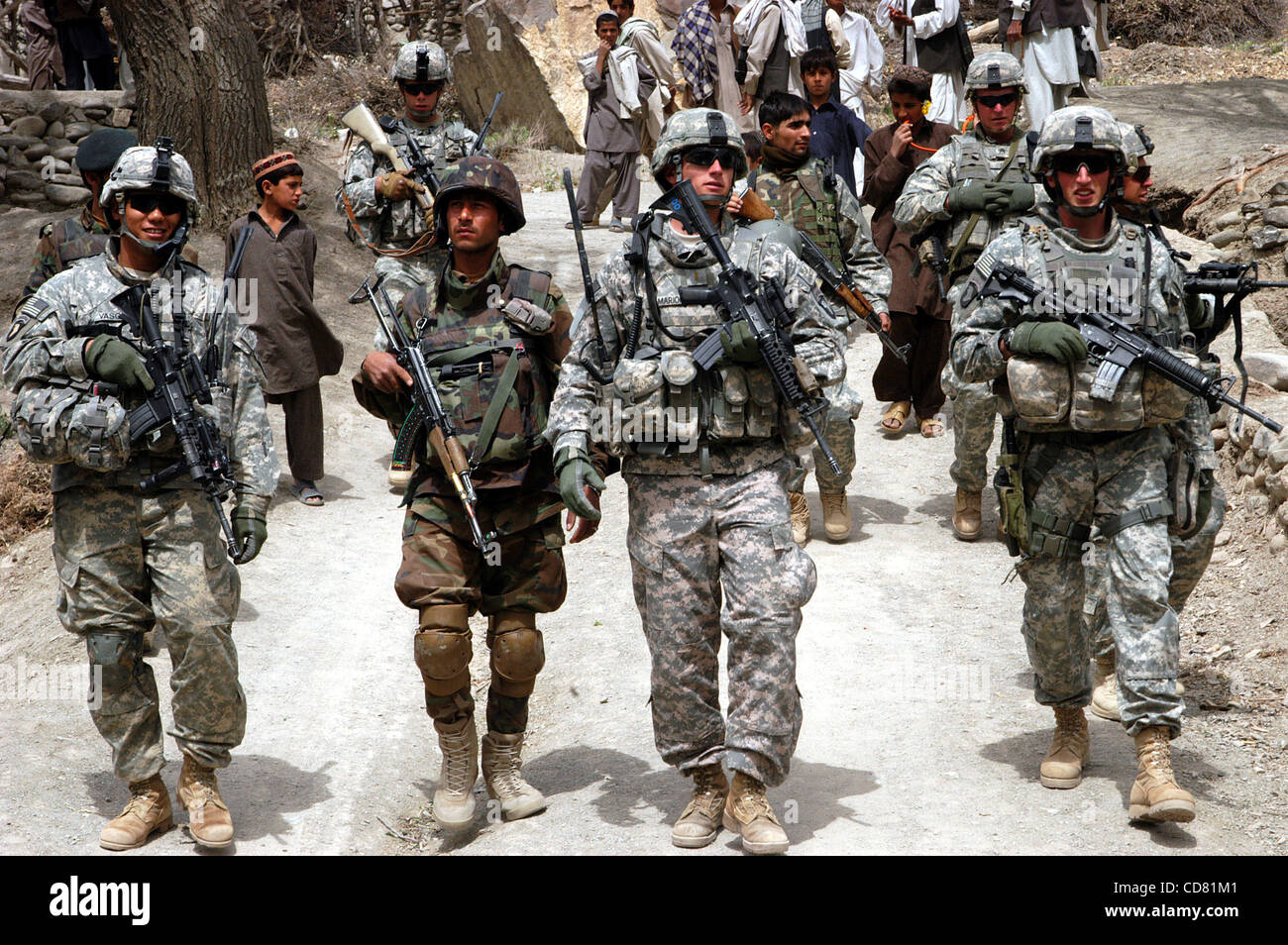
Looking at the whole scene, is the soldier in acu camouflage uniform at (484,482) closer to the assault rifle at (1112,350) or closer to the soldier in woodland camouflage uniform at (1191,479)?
the assault rifle at (1112,350)

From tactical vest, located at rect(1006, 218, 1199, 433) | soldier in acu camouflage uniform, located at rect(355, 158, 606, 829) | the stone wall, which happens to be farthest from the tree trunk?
tactical vest, located at rect(1006, 218, 1199, 433)

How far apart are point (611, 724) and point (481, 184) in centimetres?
234

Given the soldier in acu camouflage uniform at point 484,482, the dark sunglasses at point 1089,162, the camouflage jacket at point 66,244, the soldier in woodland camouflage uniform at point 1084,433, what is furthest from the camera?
the camouflage jacket at point 66,244

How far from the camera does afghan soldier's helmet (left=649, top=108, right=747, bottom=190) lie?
14.6ft

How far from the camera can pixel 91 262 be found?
4570 millimetres

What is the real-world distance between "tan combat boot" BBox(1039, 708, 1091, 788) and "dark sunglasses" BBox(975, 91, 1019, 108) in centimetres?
348

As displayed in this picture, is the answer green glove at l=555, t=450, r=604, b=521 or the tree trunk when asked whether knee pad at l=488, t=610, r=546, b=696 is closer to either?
green glove at l=555, t=450, r=604, b=521

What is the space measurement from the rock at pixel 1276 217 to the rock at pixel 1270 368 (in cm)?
150

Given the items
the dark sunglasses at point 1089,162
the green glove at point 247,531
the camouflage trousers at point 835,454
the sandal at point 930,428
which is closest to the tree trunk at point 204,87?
the sandal at point 930,428

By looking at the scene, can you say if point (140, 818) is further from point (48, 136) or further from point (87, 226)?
point (48, 136)

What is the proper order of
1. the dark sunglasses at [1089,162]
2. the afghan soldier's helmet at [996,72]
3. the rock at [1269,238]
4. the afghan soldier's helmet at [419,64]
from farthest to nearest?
the rock at [1269,238]
the afghan soldier's helmet at [419,64]
the afghan soldier's helmet at [996,72]
the dark sunglasses at [1089,162]

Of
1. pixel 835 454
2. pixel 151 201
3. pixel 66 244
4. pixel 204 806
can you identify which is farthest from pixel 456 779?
pixel 66 244

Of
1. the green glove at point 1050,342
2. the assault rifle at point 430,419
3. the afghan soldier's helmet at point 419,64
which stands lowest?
the assault rifle at point 430,419

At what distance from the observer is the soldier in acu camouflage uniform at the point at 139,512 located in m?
4.38
